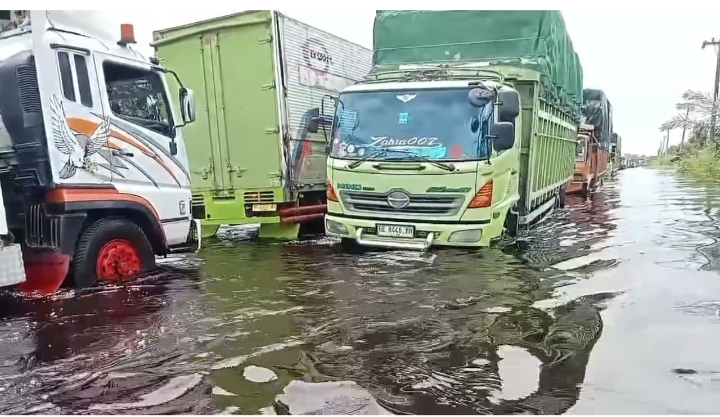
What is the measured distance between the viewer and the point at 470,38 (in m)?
8.46

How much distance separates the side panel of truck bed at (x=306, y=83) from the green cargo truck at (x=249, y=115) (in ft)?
0.05

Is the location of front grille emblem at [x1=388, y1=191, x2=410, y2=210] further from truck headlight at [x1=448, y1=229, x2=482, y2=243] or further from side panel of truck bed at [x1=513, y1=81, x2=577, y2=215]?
side panel of truck bed at [x1=513, y1=81, x2=577, y2=215]

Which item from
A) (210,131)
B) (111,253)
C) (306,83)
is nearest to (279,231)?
(210,131)

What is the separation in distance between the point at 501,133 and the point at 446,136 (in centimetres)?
62

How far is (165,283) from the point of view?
248 inches

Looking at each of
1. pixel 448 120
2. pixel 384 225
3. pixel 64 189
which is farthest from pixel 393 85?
pixel 64 189

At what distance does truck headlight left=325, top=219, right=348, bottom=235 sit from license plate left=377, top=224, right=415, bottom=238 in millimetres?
497

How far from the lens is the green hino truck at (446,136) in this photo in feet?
22.8

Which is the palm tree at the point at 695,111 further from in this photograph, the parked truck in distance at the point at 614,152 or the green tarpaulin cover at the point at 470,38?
the green tarpaulin cover at the point at 470,38

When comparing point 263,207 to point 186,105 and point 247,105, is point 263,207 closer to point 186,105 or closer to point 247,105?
point 247,105

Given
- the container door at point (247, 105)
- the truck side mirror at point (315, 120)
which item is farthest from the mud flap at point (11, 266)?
the truck side mirror at point (315, 120)

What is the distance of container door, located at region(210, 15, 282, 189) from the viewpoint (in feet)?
28.5

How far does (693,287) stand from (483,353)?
303 cm

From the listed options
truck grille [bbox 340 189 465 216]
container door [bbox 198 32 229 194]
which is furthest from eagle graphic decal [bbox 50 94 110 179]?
container door [bbox 198 32 229 194]
